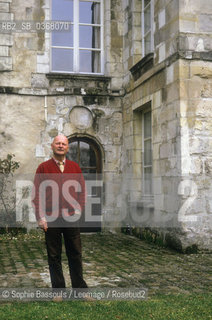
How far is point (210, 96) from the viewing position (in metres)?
6.66

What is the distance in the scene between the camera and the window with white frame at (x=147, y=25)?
794cm

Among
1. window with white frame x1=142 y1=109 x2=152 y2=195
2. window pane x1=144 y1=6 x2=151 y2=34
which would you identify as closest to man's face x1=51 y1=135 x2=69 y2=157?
→ window with white frame x1=142 y1=109 x2=152 y2=195

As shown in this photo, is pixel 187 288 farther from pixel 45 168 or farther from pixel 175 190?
pixel 175 190

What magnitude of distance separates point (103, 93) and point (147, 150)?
5.45ft

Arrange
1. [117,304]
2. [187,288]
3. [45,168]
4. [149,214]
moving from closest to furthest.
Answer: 1. [117,304]
2. [45,168]
3. [187,288]
4. [149,214]

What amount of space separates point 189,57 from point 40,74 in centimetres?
350

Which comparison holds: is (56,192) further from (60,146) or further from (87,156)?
(87,156)

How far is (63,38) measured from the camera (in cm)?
926

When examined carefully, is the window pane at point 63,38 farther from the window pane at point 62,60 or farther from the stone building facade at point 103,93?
the window pane at point 62,60

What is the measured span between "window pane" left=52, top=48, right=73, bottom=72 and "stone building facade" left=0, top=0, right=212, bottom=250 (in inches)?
0.8

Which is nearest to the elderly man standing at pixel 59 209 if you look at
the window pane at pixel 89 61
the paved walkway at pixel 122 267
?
the paved walkway at pixel 122 267

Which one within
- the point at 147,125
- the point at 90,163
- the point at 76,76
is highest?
the point at 76,76

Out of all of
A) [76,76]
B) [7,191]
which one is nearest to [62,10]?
[76,76]

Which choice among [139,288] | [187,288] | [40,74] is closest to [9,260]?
[139,288]
